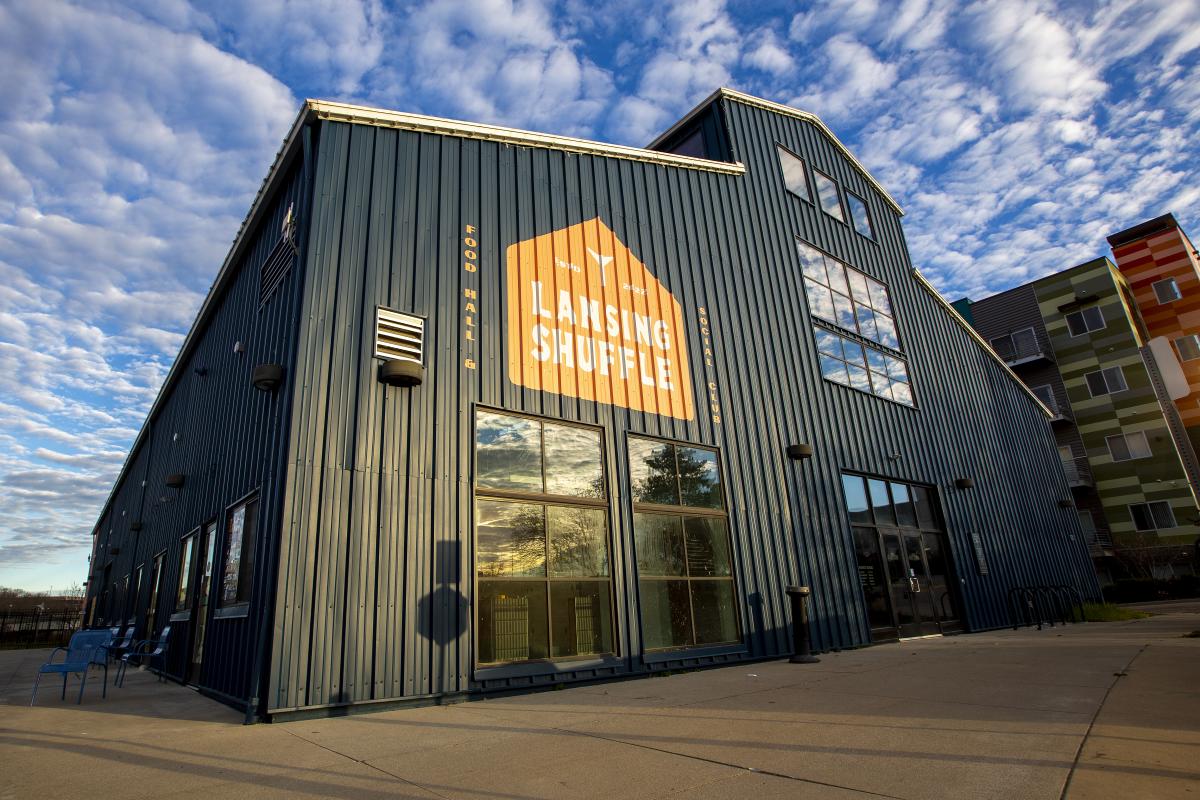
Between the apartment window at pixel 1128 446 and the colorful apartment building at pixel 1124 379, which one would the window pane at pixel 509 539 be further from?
the apartment window at pixel 1128 446

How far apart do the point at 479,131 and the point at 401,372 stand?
12.9ft

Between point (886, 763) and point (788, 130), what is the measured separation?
47.6 ft

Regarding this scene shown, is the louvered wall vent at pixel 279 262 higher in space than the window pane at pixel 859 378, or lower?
higher

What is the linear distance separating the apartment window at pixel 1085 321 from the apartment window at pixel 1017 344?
165 cm

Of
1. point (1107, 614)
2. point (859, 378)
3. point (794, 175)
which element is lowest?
point (1107, 614)

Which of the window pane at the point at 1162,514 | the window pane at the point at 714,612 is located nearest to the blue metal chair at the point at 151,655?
the window pane at the point at 714,612

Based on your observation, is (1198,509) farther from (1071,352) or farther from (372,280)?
(372,280)

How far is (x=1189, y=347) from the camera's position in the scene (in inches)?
1249

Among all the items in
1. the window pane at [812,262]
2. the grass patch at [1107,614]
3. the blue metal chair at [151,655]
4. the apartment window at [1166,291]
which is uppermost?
the apartment window at [1166,291]

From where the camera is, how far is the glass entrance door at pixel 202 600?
8.38 metres

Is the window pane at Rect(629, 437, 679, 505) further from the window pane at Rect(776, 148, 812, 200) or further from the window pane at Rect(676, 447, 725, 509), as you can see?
the window pane at Rect(776, 148, 812, 200)

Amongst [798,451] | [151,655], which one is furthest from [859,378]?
[151,655]

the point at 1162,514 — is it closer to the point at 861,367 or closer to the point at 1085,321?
the point at 1085,321

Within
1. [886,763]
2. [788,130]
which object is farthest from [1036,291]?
[886,763]
